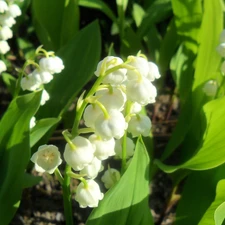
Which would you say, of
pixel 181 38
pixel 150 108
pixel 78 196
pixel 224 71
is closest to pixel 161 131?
pixel 150 108

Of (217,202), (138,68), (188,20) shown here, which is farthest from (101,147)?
(188,20)

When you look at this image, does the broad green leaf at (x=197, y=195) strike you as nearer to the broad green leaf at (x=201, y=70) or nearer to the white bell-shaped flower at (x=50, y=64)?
the broad green leaf at (x=201, y=70)

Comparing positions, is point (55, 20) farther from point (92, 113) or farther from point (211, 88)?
point (92, 113)

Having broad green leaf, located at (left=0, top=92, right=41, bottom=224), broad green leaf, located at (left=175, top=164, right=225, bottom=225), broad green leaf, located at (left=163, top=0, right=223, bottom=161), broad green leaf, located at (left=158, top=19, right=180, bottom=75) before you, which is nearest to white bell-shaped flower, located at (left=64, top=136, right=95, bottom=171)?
broad green leaf, located at (left=0, top=92, right=41, bottom=224)

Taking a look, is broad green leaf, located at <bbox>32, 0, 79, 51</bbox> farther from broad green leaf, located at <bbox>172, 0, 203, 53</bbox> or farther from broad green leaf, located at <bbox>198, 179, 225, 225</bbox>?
broad green leaf, located at <bbox>198, 179, 225, 225</bbox>

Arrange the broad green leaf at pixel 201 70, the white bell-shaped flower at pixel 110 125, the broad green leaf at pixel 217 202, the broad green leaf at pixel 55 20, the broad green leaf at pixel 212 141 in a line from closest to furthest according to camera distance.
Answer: the white bell-shaped flower at pixel 110 125 → the broad green leaf at pixel 217 202 → the broad green leaf at pixel 212 141 → the broad green leaf at pixel 201 70 → the broad green leaf at pixel 55 20

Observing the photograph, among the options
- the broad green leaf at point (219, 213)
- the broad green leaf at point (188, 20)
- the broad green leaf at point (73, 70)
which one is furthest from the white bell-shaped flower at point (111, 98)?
the broad green leaf at point (188, 20)

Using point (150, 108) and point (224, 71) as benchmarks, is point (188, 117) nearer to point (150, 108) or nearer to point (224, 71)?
point (224, 71)
